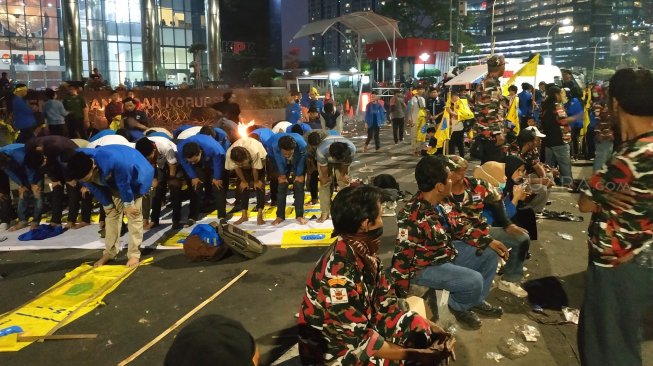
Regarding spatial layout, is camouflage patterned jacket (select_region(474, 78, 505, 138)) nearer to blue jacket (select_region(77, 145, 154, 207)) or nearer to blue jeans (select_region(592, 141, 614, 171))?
blue jeans (select_region(592, 141, 614, 171))

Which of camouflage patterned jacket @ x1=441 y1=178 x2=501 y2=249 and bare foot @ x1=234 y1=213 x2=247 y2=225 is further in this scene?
bare foot @ x1=234 y1=213 x2=247 y2=225

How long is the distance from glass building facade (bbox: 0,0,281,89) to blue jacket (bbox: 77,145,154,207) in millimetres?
17563

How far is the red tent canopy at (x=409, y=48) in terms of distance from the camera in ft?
132

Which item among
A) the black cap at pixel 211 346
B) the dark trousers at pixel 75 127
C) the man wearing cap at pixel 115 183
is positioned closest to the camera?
the black cap at pixel 211 346

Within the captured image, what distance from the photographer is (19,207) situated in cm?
785

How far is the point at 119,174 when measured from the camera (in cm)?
570

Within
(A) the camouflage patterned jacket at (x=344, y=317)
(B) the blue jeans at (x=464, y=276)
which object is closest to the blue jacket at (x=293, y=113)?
(B) the blue jeans at (x=464, y=276)

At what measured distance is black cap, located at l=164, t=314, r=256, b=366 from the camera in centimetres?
149

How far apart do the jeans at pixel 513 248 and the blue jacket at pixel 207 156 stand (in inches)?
171

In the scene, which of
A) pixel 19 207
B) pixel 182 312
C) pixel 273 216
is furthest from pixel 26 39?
pixel 182 312

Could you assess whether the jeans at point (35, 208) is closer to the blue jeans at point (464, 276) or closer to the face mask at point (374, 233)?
the blue jeans at point (464, 276)

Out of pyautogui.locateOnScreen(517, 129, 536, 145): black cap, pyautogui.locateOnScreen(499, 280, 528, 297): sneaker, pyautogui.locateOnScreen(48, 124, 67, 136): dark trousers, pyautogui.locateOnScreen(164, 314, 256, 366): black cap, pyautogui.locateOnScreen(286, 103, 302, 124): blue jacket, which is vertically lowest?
pyautogui.locateOnScreen(499, 280, 528, 297): sneaker

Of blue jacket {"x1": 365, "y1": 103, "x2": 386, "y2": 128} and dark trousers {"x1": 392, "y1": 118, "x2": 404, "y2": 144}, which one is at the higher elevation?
blue jacket {"x1": 365, "y1": 103, "x2": 386, "y2": 128}


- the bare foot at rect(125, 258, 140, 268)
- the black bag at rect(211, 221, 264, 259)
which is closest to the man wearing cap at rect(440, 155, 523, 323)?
the black bag at rect(211, 221, 264, 259)
